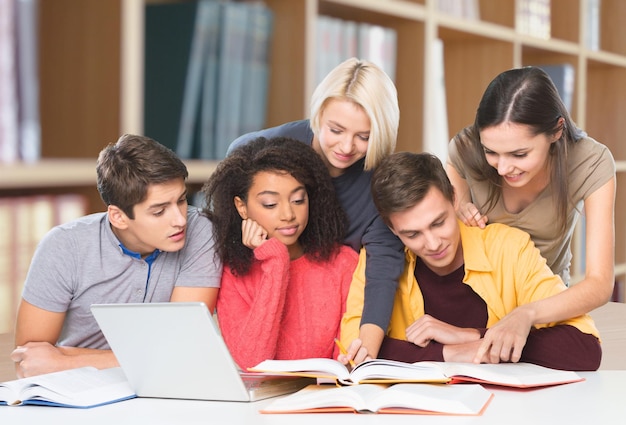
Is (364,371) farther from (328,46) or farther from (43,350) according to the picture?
(328,46)

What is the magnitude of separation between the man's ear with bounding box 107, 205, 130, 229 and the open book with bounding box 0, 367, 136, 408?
16.4 inches

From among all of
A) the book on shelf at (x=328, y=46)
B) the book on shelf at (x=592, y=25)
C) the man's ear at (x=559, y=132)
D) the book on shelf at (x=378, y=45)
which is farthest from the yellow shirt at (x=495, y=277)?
the book on shelf at (x=592, y=25)

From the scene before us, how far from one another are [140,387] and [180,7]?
110 centimetres

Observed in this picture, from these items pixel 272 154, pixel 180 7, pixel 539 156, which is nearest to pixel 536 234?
pixel 539 156

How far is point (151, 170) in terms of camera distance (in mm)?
1693

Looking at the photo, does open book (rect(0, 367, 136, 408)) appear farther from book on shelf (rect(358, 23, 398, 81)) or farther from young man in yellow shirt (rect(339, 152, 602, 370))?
book on shelf (rect(358, 23, 398, 81))

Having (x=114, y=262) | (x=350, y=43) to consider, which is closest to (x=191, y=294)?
(x=114, y=262)

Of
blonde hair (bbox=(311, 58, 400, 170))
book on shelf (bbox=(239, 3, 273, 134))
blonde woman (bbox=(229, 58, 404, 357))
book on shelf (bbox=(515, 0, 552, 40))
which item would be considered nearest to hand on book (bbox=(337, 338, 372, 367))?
blonde woman (bbox=(229, 58, 404, 357))

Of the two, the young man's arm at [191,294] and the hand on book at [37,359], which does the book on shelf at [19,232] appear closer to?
the hand on book at [37,359]

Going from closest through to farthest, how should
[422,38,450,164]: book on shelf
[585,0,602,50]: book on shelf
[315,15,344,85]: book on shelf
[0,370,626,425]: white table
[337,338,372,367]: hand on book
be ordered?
[0,370,626,425]: white table, [337,338,372,367]: hand on book, [315,15,344,85]: book on shelf, [422,38,450,164]: book on shelf, [585,0,602,50]: book on shelf

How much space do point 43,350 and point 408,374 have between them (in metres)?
0.80

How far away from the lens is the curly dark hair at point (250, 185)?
182 centimetres

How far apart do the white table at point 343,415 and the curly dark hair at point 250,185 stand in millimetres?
581

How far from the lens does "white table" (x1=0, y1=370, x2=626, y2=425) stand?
1.13 m
